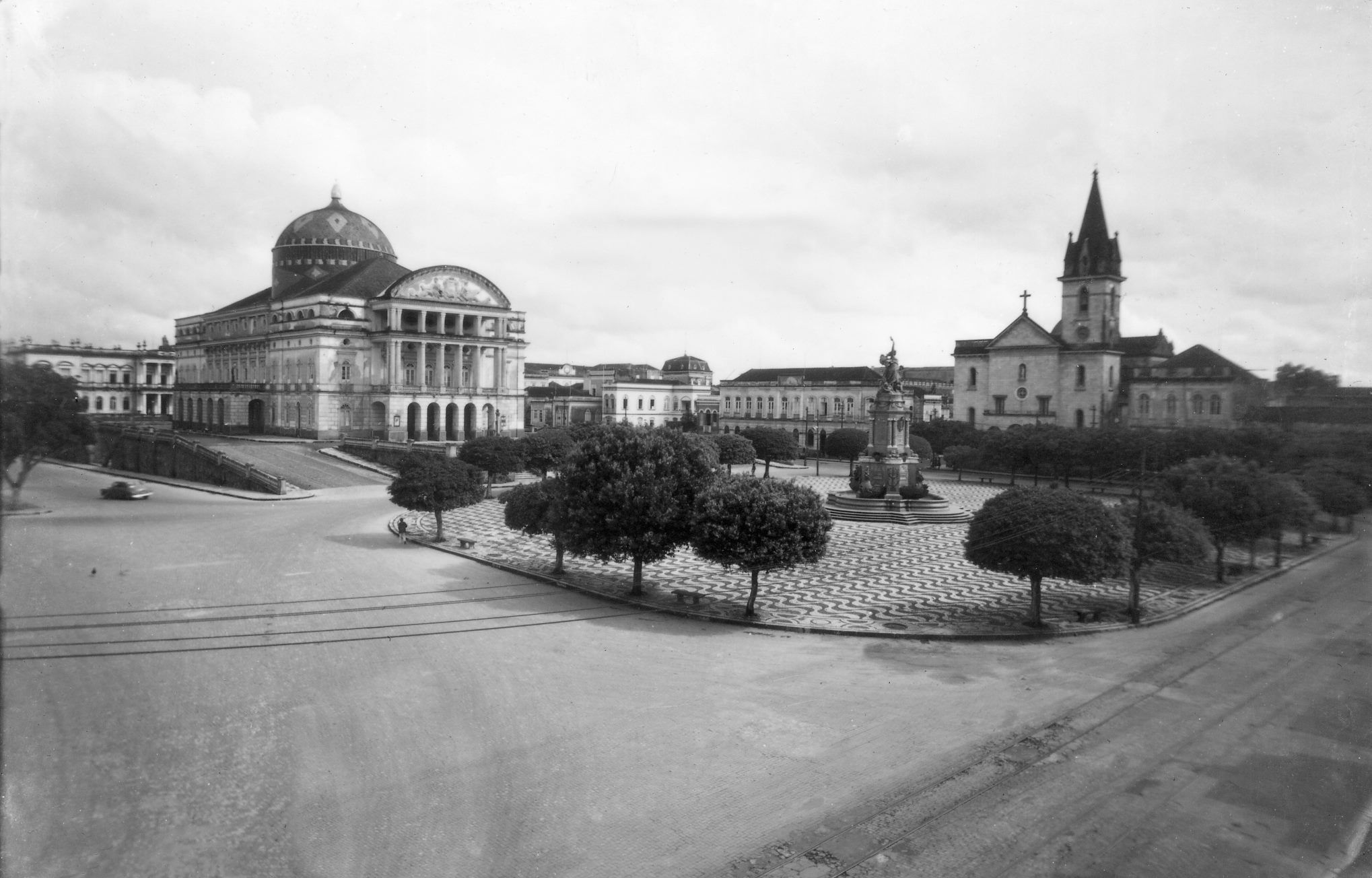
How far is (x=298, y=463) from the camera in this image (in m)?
48.4

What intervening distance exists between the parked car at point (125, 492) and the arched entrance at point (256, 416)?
103ft

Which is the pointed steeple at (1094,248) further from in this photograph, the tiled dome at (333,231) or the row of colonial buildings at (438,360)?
the tiled dome at (333,231)

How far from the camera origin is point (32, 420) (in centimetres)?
998

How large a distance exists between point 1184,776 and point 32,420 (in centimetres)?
1525

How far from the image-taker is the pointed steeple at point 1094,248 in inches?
2761

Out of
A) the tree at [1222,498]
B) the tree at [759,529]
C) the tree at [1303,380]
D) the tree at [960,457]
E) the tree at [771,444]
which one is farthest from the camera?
the tree at [771,444]

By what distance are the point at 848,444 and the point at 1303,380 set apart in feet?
154

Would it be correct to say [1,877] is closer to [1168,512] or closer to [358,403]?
[1168,512]

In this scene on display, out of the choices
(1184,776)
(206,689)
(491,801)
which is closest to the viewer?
(491,801)

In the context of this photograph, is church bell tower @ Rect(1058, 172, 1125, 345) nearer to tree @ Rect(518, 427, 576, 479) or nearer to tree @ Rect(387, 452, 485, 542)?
tree @ Rect(518, 427, 576, 479)

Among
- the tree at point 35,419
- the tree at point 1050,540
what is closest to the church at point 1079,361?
the tree at point 1050,540

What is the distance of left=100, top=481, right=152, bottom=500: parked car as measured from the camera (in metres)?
31.6

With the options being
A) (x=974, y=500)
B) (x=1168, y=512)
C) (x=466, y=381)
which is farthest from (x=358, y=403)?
(x=1168, y=512)

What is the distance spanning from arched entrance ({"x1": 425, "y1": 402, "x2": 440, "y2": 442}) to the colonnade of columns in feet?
5.30
